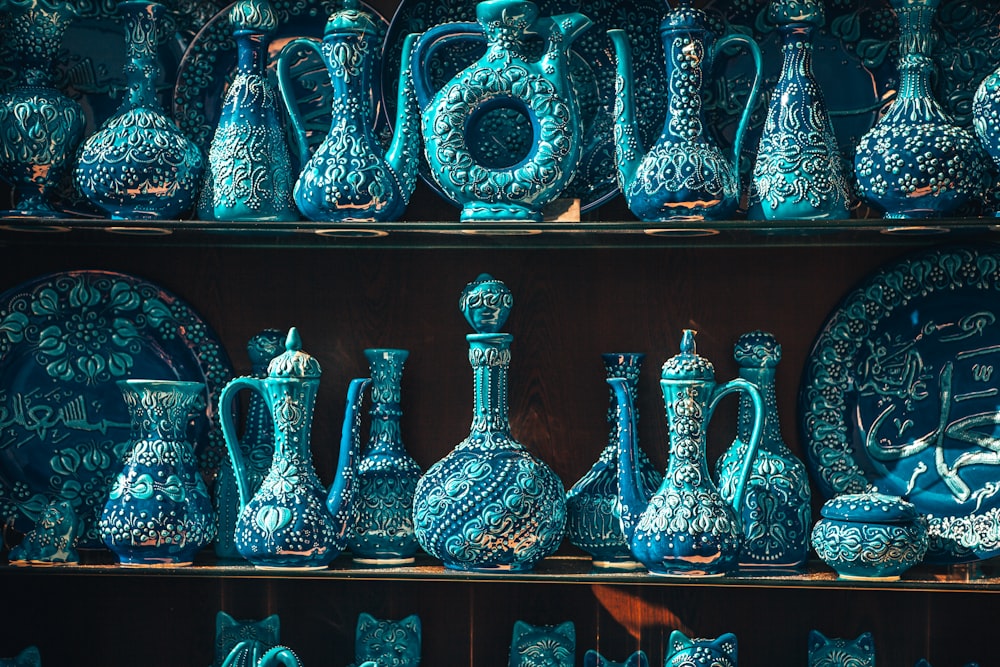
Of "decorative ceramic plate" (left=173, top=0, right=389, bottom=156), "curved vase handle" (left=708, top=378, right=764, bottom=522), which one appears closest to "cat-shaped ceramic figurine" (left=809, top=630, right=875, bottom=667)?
"curved vase handle" (left=708, top=378, right=764, bottom=522)

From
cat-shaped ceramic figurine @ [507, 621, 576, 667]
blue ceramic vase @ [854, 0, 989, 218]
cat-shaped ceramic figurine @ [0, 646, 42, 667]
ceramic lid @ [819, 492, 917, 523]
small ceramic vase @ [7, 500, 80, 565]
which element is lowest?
cat-shaped ceramic figurine @ [0, 646, 42, 667]

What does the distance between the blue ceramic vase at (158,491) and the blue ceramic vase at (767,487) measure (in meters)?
0.70

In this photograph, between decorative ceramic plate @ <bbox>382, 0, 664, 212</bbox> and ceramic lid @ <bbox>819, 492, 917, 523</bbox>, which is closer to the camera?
ceramic lid @ <bbox>819, 492, 917, 523</bbox>

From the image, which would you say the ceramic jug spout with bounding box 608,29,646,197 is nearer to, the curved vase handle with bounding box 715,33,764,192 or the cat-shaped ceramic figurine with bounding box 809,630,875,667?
the curved vase handle with bounding box 715,33,764,192

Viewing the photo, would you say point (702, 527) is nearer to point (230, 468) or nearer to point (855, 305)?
point (855, 305)

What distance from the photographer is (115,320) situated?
1894 millimetres

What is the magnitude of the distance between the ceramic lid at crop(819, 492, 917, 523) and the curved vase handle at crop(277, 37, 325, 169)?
82cm

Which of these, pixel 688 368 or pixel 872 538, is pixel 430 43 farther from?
pixel 872 538

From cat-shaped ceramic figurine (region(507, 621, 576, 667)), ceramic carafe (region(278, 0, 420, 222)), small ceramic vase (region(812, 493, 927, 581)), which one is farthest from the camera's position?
cat-shaped ceramic figurine (region(507, 621, 576, 667))

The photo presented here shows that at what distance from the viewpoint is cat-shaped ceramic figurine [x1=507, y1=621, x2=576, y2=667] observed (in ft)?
5.96

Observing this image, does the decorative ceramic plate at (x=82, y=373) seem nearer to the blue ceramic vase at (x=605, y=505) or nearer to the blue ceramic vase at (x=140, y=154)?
the blue ceramic vase at (x=140, y=154)

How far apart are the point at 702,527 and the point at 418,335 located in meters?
0.54

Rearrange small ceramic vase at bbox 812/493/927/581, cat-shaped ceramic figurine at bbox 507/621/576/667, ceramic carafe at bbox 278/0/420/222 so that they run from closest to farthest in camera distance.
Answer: small ceramic vase at bbox 812/493/927/581, ceramic carafe at bbox 278/0/420/222, cat-shaped ceramic figurine at bbox 507/621/576/667

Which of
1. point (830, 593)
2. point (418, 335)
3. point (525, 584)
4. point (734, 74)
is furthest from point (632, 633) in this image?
point (734, 74)
